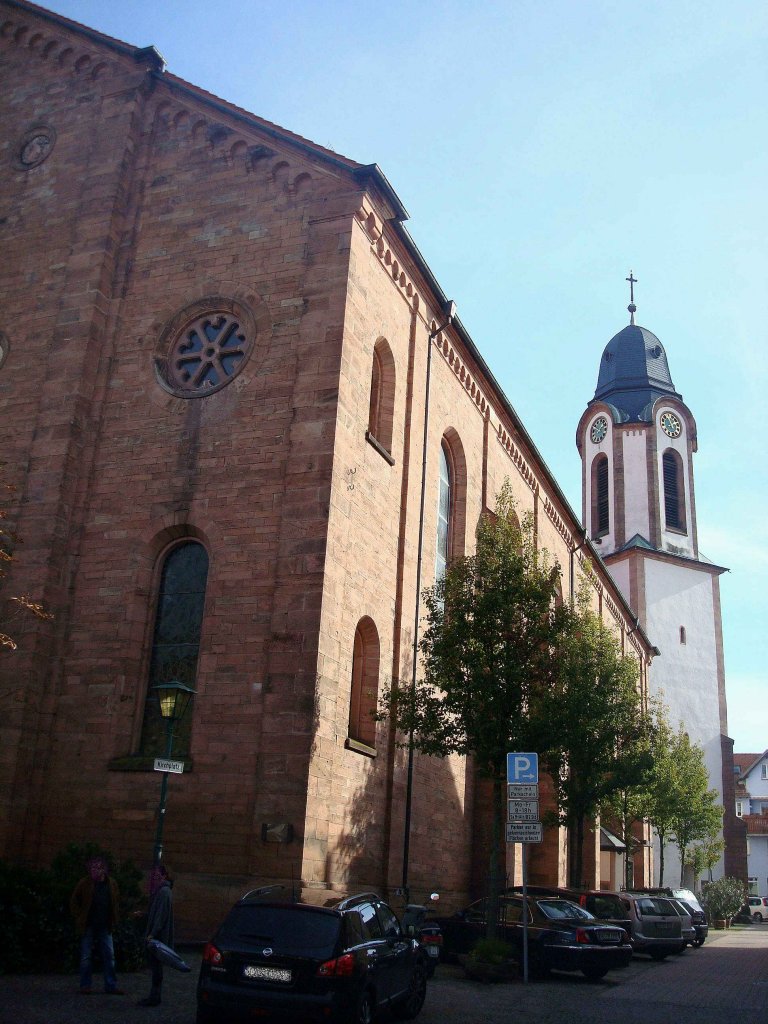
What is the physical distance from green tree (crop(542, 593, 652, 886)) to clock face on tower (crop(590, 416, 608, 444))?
3121 cm

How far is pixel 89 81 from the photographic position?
74.5ft

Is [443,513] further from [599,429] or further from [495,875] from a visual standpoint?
[599,429]

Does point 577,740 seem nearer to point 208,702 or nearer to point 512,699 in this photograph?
point 512,699

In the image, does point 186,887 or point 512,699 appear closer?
point 186,887

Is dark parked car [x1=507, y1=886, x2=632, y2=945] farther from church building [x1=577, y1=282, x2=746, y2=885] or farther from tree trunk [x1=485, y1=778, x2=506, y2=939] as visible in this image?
church building [x1=577, y1=282, x2=746, y2=885]

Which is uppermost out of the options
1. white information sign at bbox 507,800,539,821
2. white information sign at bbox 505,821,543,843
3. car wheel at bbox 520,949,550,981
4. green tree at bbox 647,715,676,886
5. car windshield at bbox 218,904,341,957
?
green tree at bbox 647,715,676,886

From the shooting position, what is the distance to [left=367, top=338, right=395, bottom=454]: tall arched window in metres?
20.8

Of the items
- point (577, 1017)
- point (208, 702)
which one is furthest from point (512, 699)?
point (577, 1017)

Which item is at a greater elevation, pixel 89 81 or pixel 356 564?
pixel 89 81

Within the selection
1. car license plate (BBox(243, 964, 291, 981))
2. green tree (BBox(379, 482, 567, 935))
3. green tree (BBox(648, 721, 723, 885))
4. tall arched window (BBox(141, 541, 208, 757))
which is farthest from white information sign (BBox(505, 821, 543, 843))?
green tree (BBox(648, 721, 723, 885))

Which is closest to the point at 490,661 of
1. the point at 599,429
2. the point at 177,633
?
the point at 177,633

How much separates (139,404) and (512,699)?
8904mm

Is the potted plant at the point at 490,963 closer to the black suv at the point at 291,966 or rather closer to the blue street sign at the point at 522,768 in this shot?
the blue street sign at the point at 522,768

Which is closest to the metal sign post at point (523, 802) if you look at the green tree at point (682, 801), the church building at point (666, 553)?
the green tree at point (682, 801)
